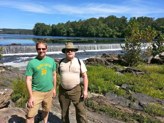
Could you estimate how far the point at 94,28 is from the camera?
117062 mm

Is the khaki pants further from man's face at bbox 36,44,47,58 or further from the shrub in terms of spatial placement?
the shrub

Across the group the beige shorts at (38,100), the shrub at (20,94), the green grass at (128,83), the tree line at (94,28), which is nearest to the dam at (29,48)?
the green grass at (128,83)

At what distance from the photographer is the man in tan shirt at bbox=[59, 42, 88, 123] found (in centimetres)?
617

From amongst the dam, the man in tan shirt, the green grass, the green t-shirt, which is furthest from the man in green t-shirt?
the dam

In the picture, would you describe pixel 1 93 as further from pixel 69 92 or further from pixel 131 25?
pixel 131 25

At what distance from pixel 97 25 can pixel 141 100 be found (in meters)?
112

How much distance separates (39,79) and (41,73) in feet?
0.39

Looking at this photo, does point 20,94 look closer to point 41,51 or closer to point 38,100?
point 38,100

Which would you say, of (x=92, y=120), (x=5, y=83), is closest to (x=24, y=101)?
(x=92, y=120)

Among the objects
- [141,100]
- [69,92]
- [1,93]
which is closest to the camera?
[69,92]

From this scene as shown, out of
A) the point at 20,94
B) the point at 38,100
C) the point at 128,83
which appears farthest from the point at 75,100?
the point at 128,83

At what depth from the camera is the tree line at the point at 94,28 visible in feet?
380

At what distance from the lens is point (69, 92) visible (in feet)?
20.7

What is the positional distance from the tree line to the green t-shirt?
3995 inches
